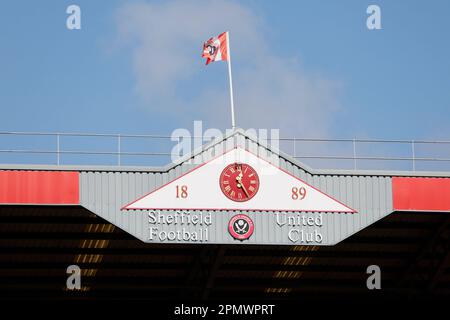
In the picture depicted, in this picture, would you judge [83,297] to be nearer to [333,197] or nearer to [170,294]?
[170,294]

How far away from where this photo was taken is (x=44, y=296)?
4800cm

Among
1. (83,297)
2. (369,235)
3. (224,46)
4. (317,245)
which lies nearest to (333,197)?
(317,245)

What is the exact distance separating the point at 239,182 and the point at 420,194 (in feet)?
24.4

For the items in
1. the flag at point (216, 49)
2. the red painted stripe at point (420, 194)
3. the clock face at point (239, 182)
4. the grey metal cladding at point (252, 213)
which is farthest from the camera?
the flag at point (216, 49)

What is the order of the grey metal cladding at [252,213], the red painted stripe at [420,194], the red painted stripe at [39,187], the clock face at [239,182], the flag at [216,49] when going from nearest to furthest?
the red painted stripe at [39,187] < the grey metal cladding at [252,213] < the clock face at [239,182] < the red painted stripe at [420,194] < the flag at [216,49]

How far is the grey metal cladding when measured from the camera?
41594 millimetres

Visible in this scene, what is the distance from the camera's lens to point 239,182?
140 feet

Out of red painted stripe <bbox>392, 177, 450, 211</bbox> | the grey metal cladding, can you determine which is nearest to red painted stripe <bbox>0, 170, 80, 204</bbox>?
the grey metal cladding

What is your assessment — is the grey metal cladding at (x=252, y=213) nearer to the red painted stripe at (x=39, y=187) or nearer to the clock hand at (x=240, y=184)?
the red painted stripe at (x=39, y=187)

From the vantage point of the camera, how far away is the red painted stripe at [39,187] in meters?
41.0

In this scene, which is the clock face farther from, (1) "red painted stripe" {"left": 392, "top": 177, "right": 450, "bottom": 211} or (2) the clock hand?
(1) "red painted stripe" {"left": 392, "top": 177, "right": 450, "bottom": 211}

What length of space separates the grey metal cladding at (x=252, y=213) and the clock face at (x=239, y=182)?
0.69 meters

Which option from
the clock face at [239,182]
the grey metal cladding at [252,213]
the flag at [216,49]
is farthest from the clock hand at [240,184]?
the flag at [216,49]

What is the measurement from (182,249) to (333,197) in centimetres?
726
